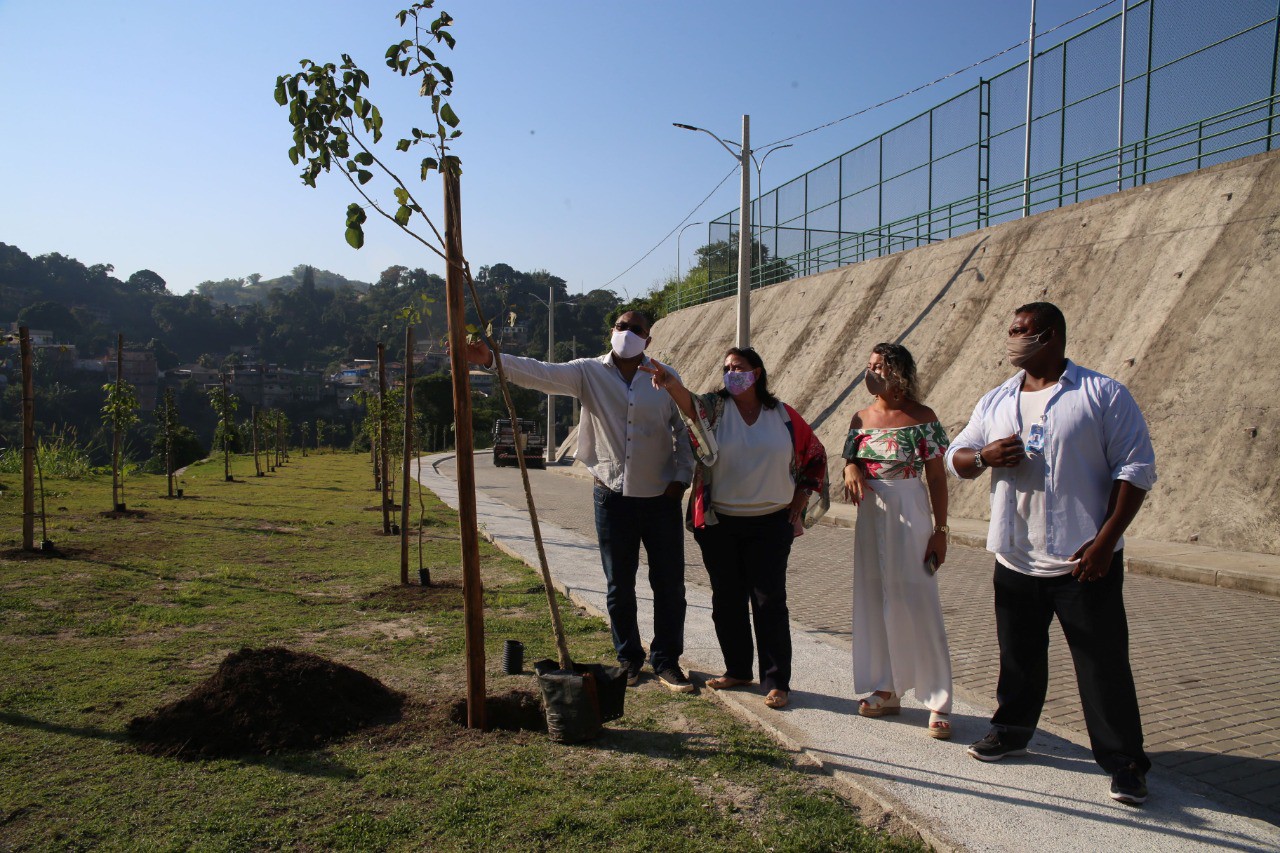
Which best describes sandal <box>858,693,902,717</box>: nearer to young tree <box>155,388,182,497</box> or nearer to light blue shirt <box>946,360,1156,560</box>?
light blue shirt <box>946,360,1156,560</box>

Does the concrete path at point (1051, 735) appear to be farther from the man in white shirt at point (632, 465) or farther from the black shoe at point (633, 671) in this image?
the man in white shirt at point (632, 465)

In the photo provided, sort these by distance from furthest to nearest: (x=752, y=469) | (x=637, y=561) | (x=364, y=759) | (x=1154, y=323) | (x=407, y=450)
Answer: (x=1154, y=323)
(x=407, y=450)
(x=637, y=561)
(x=752, y=469)
(x=364, y=759)

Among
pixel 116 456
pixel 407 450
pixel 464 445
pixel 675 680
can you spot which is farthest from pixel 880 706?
pixel 116 456

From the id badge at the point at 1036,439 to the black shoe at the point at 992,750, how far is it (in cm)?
126

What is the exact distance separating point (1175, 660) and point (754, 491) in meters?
3.65

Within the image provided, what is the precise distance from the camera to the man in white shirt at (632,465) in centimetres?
477

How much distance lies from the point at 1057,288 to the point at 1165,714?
13.3m

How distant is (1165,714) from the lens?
491 centimetres

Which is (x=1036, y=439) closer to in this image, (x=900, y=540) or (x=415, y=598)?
(x=900, y=540)

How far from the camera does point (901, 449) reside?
4.29 m

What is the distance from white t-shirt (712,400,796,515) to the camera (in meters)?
4.57

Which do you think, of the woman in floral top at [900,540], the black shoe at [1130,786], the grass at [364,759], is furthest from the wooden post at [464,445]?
the black shoe at [1130,786]

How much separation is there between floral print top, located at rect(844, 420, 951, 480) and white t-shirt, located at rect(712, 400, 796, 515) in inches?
16.4

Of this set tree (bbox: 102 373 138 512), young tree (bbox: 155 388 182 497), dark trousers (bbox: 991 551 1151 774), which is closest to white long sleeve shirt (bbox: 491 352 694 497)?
dark trousers (bbox: 991 551 1151 774)
